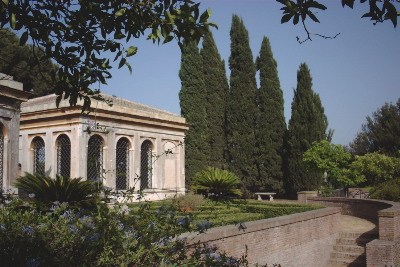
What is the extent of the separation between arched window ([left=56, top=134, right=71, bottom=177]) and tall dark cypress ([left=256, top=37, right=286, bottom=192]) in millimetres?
13411

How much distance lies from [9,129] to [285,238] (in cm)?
814

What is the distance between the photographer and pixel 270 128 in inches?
1078

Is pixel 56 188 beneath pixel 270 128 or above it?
beneath

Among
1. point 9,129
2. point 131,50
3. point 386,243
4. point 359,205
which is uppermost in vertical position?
point 9,129

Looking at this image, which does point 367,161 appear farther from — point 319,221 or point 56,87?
point 56,87

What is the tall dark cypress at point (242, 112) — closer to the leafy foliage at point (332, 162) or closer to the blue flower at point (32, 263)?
the leafy foliage at point (332, 162)

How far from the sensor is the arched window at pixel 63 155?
1713cm

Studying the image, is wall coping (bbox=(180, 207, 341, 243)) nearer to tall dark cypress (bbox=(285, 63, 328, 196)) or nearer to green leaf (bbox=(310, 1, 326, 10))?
green leaf (bbox=(310, 1, 326, 10))

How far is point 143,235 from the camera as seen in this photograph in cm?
388

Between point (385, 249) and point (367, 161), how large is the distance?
15.5 metres

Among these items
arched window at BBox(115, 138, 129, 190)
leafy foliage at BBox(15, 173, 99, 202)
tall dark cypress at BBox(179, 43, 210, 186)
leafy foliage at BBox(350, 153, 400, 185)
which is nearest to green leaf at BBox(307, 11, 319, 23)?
leafy foliage at BBox(15, 173, 99, 202)

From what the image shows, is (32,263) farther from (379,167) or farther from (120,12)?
(379,167)

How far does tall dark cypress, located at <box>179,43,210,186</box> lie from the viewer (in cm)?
2691

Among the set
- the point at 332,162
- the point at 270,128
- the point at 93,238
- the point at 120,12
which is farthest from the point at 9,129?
the point at 270,128
